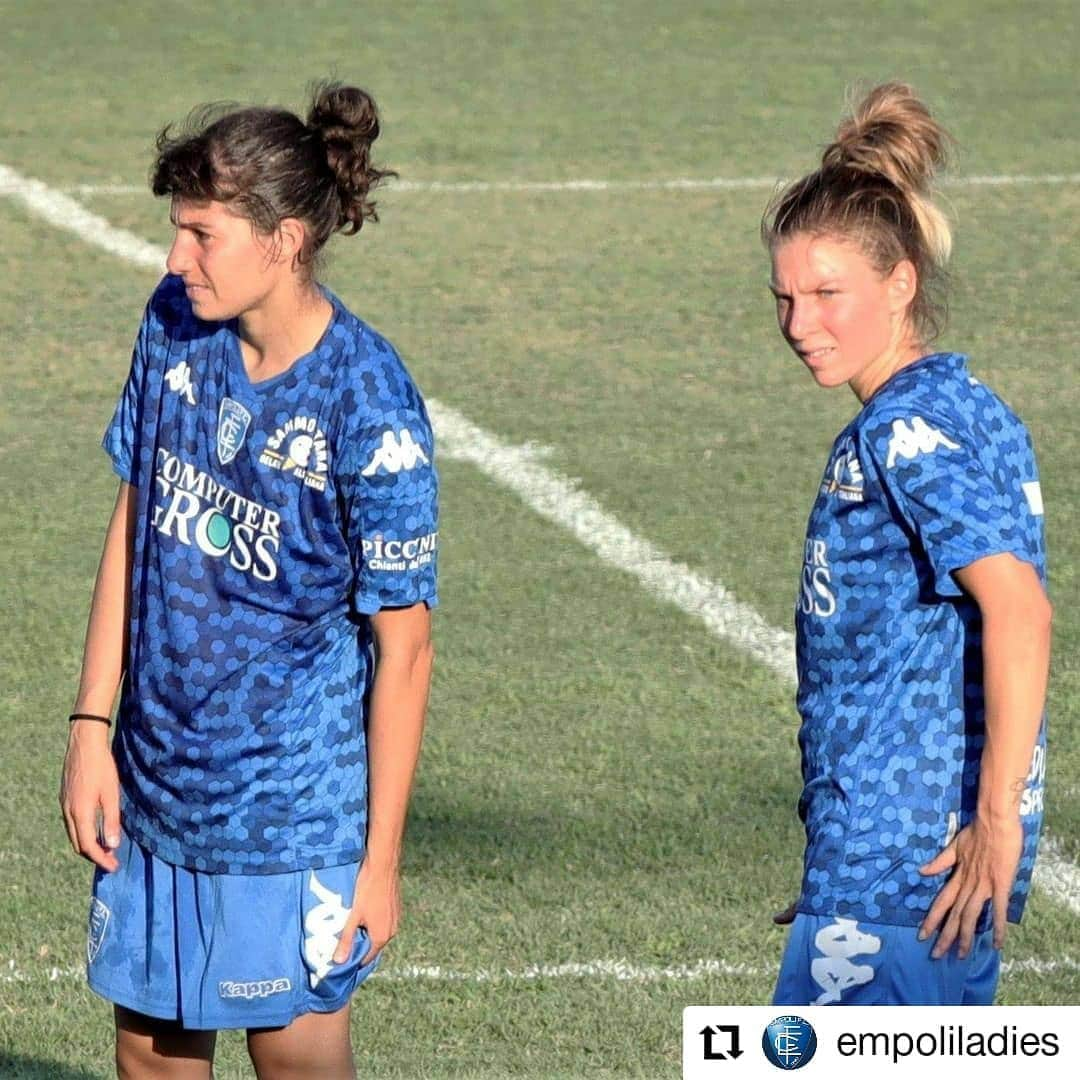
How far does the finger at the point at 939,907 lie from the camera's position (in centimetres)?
295

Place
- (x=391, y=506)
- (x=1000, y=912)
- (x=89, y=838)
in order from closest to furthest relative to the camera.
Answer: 1. (x=1000, y=912)
2. (x=391, y=506)
3. (x=89, y=838)

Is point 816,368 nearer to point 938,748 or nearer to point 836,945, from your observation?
point 938,748

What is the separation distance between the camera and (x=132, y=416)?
348 centimetres

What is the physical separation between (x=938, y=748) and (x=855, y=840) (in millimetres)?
156

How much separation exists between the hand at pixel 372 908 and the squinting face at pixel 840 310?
904mm

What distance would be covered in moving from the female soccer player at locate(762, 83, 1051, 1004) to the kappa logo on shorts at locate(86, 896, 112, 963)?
1.00 meters

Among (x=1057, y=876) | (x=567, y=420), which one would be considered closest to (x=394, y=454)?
(x=1057, y=876)

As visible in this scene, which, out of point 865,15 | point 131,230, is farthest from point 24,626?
point 865,15

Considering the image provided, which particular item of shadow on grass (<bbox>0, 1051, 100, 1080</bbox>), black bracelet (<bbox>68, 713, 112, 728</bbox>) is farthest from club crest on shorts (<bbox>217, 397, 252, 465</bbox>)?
shadow on grass (<bbox>0, 1051, 100, 1080</bbox>)

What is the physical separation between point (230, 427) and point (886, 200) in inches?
36.7

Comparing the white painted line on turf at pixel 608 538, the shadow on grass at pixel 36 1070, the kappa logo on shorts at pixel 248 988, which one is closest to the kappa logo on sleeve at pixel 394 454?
the kappa logo on shorts at pixel 248 988

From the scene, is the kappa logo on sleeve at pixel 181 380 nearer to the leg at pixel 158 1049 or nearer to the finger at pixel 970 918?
the leg at pixel 158 1049

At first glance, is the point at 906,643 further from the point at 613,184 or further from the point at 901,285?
the point at 613,184

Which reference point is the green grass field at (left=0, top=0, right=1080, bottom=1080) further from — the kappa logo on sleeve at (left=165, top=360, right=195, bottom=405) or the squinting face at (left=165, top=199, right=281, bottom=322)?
the kappa logo on sleeve at (left=165, top=360, right=195, bottom=405)
